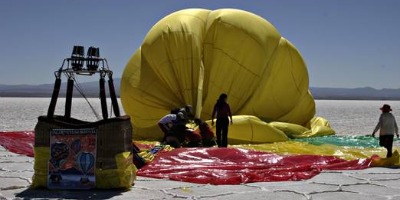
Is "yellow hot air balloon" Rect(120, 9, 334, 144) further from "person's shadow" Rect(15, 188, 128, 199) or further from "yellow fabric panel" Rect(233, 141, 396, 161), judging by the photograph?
"person's shadow" Rect(15, 188, 128, 199)

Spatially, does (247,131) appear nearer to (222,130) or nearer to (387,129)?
(222,130)

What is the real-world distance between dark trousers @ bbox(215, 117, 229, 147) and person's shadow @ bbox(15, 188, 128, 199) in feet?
15.1

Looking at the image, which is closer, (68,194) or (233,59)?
(68,194)

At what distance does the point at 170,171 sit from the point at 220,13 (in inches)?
271

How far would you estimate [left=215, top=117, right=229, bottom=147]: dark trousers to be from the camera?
11133 millimetres

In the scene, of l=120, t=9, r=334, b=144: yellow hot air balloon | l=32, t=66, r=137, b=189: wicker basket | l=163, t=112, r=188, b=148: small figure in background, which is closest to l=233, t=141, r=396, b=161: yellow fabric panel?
l=120, t=9, r=334, b=144: yellow hot air balloon

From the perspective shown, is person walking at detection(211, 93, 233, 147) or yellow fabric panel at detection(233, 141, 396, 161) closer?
yellow fabric panel at detection(233, 141, 396, 161)

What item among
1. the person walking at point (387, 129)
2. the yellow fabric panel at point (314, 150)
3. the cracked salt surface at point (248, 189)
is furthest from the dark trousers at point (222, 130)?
the cracked salt surface at point (248, 189)

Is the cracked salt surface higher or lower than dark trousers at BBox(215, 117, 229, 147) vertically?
lower

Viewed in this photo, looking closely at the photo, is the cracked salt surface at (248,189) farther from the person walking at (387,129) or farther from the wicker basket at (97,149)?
the person walking at (387,129)

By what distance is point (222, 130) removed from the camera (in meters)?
11.2

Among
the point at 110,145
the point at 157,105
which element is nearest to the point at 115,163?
the point at 110,145

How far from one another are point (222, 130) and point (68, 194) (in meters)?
5.09

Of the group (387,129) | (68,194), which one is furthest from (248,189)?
(387,129)
